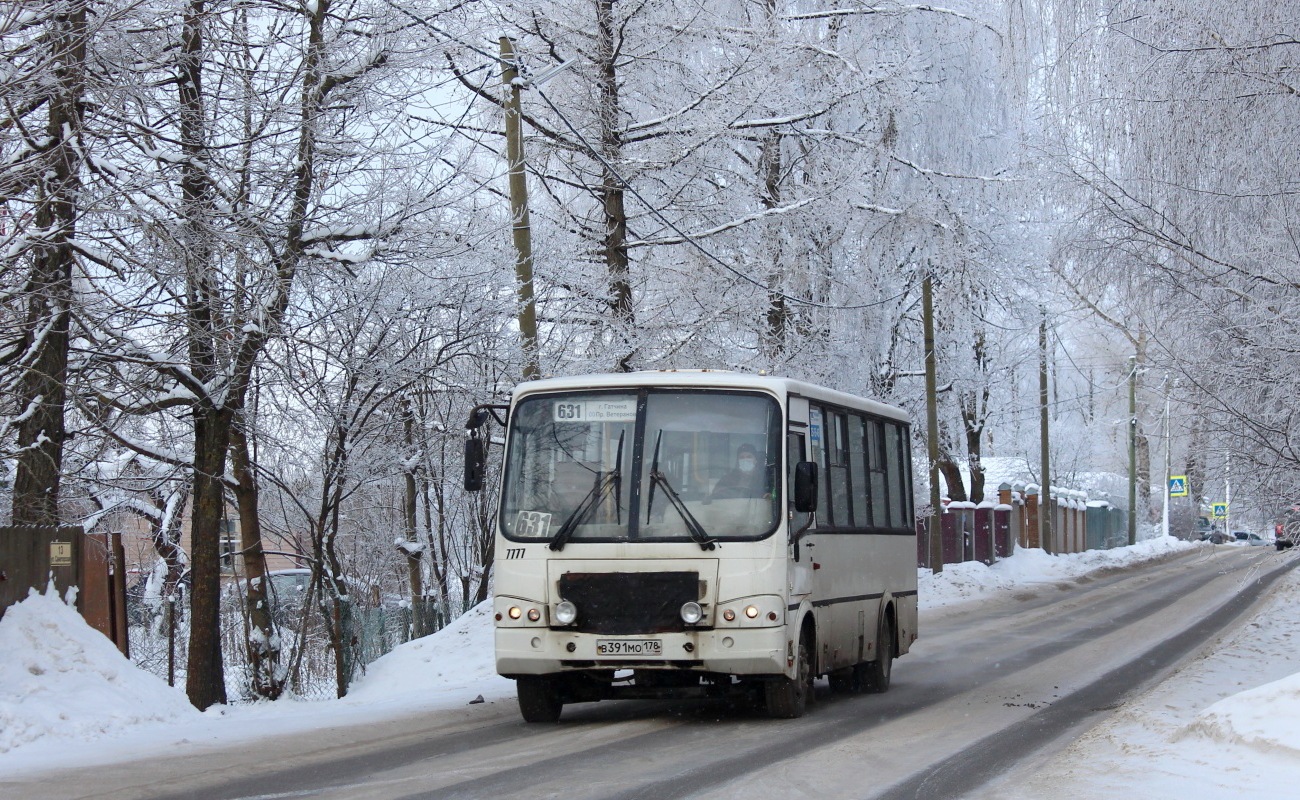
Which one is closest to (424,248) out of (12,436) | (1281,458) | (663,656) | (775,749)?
(12,436)

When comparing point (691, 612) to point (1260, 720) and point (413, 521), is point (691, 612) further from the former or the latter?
point (413, 521)

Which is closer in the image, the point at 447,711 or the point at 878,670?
the point at 447,711

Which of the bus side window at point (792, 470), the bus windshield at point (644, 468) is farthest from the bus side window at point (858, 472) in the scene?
→ the bus windshield at point (644, 468)

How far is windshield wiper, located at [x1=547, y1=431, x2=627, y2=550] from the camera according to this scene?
1170cm

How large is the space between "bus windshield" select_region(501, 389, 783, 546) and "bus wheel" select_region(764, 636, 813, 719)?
51.2 inches

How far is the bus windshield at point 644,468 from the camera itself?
38.3ft

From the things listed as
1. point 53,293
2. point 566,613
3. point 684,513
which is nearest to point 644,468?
point 684,513

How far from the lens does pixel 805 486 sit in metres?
11.6

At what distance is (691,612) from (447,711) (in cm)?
316

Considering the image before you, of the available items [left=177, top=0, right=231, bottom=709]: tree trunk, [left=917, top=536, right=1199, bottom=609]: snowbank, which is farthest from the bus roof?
[left=917, top=536, right=1199, bottom=609]: snowbank

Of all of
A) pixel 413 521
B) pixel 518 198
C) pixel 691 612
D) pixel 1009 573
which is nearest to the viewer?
pixel 691 612

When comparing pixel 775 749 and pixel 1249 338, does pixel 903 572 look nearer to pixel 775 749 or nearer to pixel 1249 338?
pixel 1249 338

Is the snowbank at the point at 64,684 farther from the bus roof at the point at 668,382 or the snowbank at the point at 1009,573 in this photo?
the snowbank at the point at 1009,573

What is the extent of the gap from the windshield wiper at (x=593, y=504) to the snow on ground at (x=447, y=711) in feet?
8.29
